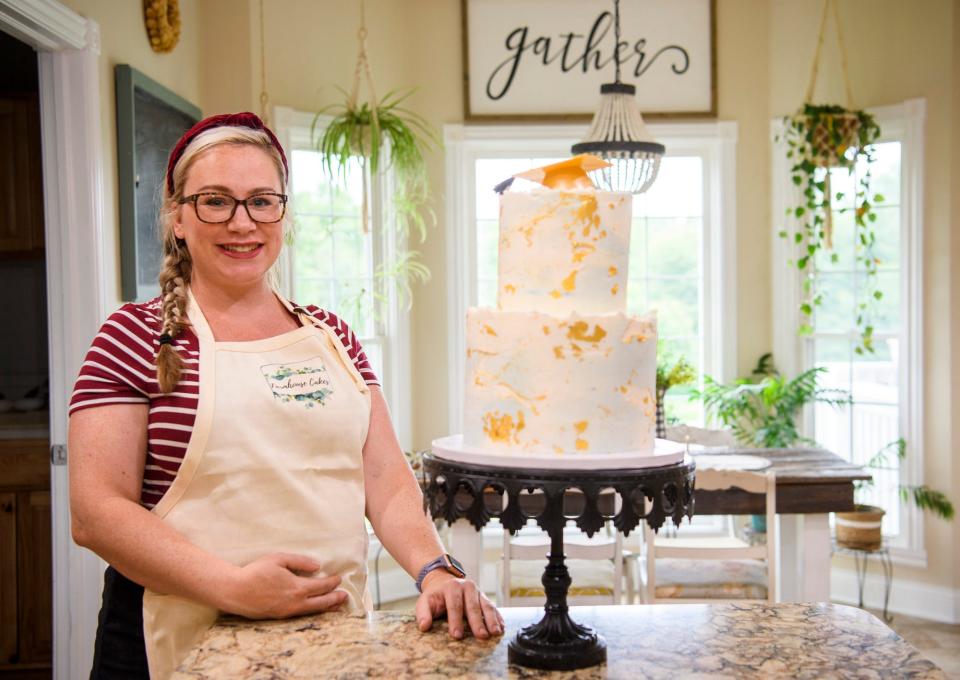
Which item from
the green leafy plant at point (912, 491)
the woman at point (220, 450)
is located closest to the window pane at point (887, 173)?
the green leafy plant at point (912, 491)

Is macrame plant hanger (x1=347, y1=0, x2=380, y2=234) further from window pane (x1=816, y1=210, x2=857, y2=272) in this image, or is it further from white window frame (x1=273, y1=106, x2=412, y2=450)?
window pane (x1=816, y1=210, x2=857, y2=272)

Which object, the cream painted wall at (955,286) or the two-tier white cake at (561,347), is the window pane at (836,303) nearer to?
the cream painted wall at (955,286)

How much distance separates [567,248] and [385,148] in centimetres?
347

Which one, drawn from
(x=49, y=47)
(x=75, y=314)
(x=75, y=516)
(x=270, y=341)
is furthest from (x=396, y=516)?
(x=49, y=47)

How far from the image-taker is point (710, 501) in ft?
11.3

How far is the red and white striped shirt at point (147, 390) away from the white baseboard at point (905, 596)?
3.99 m

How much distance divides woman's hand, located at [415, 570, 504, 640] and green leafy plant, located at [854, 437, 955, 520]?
3.34 meters

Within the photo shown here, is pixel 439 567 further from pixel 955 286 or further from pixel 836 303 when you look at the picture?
pixel 836 303

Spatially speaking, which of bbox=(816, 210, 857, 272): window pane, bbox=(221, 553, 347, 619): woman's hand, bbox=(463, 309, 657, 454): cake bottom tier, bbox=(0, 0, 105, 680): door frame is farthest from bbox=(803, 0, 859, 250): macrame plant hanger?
bbox=(221, 553, 347, 619): woman's hand

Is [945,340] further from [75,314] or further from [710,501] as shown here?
[75,314]

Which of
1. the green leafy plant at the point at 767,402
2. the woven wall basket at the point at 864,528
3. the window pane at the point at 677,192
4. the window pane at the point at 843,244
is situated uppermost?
the window pane at the point at 677,192

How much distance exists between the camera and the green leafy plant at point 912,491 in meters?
4.41

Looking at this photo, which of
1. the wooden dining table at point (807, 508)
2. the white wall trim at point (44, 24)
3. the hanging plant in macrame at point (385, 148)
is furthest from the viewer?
the hanging plant in macrame at point (385, 148)

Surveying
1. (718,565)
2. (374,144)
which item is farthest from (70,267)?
(718,565)
